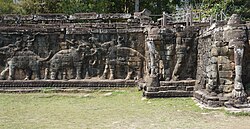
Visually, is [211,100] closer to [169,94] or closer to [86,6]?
[169,94]

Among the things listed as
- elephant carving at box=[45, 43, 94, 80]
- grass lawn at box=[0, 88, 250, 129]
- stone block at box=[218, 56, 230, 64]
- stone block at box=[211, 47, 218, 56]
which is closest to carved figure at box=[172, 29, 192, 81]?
grass lawn at box=[0, 88, 250, 129]

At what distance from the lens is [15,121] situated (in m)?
8.38

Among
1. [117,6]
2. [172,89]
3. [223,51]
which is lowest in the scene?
[172,89]

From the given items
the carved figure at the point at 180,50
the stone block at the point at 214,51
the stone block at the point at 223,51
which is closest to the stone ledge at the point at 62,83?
the carved figure at the point at 180,50

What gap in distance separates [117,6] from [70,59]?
660 inches

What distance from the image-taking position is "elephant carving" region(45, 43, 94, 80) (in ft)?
47.9

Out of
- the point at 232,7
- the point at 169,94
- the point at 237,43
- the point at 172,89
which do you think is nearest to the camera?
the point at 237,43

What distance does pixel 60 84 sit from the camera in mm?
14336

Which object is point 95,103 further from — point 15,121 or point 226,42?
point 226,42

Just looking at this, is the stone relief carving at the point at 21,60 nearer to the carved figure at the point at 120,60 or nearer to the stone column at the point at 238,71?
the carved figure at the point at 120,60

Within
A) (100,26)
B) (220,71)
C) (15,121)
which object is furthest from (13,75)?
(220,71)

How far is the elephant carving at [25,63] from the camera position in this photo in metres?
14.6

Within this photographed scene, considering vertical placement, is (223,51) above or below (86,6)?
below

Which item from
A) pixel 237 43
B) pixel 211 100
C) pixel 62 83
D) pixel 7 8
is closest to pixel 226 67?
pixel 237 43
